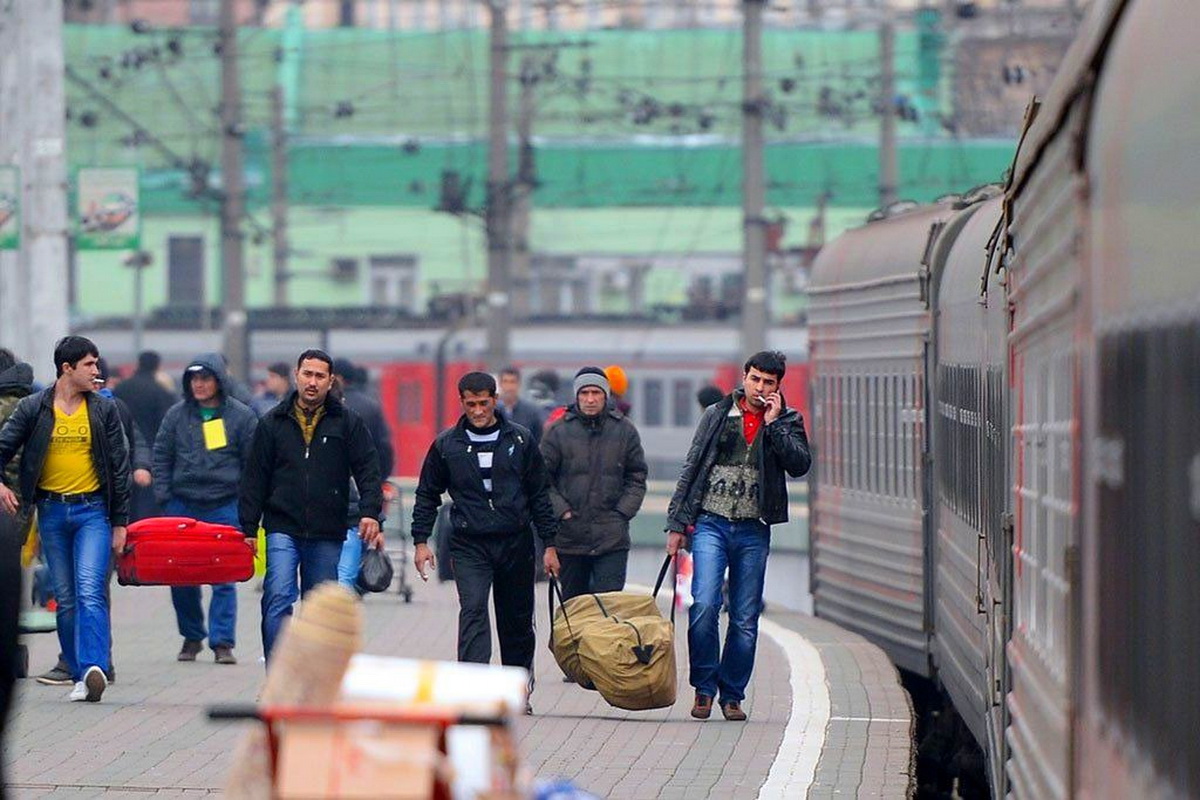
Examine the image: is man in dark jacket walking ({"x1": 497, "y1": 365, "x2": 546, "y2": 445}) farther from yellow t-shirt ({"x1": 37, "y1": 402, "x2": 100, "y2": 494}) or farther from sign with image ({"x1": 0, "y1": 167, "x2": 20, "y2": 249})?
sign with image ({"x1": 0, "y1": 167, "x2": 20, "y2": 249})

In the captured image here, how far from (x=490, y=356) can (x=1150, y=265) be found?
32.8 m

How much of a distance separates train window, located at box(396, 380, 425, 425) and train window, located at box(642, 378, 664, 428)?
353 centimetres

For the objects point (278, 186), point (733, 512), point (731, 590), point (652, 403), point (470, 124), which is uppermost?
point (470, 124)

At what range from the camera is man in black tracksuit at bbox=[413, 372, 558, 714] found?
37.3ft

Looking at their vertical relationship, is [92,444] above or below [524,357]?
below

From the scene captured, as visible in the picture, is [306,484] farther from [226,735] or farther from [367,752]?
[367,752]

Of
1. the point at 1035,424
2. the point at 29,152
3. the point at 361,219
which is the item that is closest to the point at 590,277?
the point at 361,219

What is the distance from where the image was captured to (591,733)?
11203 mm

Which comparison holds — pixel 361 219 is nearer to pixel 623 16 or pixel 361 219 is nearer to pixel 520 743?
pixel 623 16

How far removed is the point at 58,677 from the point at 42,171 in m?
8.35

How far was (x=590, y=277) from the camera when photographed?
6619 cm

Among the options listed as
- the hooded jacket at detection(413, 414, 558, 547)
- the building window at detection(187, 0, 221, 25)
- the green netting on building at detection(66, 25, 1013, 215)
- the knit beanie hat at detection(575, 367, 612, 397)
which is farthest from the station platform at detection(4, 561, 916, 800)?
the building window at detection(187, 0, 221, 25)

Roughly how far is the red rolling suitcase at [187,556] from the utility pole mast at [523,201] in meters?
24.8

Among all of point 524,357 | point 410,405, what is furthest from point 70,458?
point 524,357
